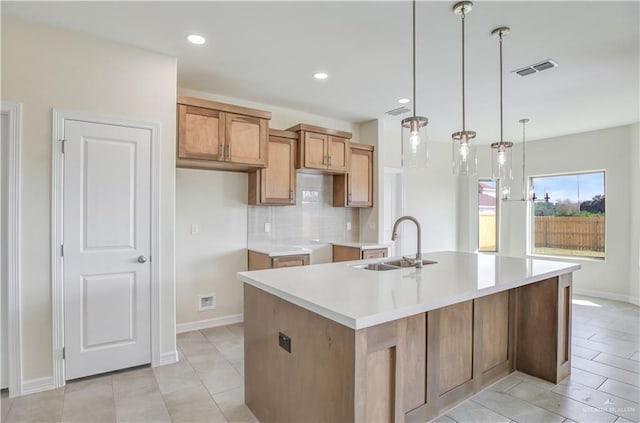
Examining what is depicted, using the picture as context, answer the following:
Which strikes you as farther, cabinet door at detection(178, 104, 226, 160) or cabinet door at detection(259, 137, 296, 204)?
cabinet door at detection(259, 137, 296, 204)

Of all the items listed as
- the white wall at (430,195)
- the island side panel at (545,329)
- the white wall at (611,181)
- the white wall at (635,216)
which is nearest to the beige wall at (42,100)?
the island side panel at (545,329)

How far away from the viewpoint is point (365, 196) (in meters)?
4.94

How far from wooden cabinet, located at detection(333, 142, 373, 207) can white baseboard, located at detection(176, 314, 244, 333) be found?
6.55 feet

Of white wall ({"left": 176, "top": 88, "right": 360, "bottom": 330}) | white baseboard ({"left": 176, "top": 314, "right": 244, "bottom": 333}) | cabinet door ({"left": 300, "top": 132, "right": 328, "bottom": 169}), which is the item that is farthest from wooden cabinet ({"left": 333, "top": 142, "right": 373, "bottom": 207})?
white baseboard ({"left": 176, "top": 314, "right": 244, "bottom": 333})

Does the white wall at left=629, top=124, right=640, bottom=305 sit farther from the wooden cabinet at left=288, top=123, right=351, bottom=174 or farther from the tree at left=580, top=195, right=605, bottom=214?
the wooden cabinet at left=288, top=123, right=351, bottom=174

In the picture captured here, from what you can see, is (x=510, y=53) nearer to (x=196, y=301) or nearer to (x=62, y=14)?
(x=62, y=14)

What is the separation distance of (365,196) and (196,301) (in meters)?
2.59

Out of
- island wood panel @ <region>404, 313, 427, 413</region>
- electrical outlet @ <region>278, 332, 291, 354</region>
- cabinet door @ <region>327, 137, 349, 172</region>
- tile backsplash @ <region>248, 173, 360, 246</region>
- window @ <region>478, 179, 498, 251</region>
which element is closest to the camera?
electrical outlet @ <region>278, 332, 291, 354</region>

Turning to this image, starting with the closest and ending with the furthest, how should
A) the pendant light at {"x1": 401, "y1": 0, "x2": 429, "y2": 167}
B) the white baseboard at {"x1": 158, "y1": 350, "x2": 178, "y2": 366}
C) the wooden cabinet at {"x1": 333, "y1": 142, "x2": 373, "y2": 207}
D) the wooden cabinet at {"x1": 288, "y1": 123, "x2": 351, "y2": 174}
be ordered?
1. the pendant light at {"x1": 401, "y1": 0, "x2": 429, "y2": 167}
2. the white baseboard at {"x1": 158, "y1": 350, "x2": 178, "y2": 366}
3. the wooden cabinet at {"x1": 288, "y1": 123, "x2": 351, "y2": 174}
4. the wooden cabinet at {"x1": 333, "y1": 142, "x2": 373, "y2": 207}

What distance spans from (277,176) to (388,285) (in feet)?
8.16

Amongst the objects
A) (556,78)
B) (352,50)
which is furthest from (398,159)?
(352,50)

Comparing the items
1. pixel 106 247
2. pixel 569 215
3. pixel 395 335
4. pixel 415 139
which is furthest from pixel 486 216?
pixel 106 247

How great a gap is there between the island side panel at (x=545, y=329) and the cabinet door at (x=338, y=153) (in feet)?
8.21

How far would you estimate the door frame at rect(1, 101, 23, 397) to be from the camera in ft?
7.84
